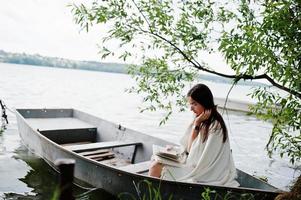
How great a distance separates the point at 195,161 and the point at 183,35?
183cm

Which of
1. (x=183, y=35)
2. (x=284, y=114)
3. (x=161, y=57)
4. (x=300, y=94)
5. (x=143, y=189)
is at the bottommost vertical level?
(x=143, y=189)

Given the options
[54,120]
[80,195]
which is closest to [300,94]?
[80,195]

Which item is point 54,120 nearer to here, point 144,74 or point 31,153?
point 31,153

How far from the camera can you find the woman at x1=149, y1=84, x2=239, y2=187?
147 inches

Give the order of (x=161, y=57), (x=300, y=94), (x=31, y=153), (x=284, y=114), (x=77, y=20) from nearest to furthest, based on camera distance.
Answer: (x=300, y=94), (x=284, y=114), (x=77, y=20), (x=161, y=57), (x=31, y=153)

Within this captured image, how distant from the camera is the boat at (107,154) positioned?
3.80m

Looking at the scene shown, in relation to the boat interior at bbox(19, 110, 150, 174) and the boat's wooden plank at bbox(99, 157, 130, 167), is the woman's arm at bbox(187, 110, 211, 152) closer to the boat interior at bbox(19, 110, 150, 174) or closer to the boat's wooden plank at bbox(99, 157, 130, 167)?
the boat interior at bbox(19, 110, 150, 174)

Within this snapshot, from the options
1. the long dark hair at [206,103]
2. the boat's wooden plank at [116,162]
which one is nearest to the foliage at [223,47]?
the long dark hair at [206,103]

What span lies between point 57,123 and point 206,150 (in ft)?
19.7

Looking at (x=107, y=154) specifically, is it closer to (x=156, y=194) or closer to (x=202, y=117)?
(x=202, y=117)

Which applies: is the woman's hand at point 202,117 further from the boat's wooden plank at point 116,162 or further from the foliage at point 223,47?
the boat's wooden plank at point 116,162

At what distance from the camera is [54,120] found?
911cm

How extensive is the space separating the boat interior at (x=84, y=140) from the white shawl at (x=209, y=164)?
962 millimetres

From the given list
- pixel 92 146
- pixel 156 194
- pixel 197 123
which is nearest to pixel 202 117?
pixel 197 123
